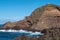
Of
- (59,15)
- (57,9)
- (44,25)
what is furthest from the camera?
(57,9)

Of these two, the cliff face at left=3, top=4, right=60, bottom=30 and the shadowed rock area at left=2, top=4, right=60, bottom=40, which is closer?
the shadowed rock area at left=2, top=4, right=60, bottom=40

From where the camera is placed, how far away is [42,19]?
14562 centimetres

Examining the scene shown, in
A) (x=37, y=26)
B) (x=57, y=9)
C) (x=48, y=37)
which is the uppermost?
(x=57, y=9)

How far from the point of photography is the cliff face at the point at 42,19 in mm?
140750

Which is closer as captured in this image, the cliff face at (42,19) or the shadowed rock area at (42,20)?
the shadowed rock area at (42,20)

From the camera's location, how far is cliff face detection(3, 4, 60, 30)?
462 feet

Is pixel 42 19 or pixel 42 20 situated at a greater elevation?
pixel 42 19

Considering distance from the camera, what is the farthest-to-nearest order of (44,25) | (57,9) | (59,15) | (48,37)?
(57,9), (59,15), (44,25), (48,37)

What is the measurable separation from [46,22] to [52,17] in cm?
738

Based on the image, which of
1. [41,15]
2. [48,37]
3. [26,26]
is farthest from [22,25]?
[48,37]

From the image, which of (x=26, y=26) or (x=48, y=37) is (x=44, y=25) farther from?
(x=48, y=37)

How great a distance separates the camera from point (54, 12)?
157 meters

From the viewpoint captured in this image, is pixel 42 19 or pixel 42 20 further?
pixel 42 19

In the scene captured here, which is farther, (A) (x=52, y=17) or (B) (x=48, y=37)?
(A) (x=52, y=17)
